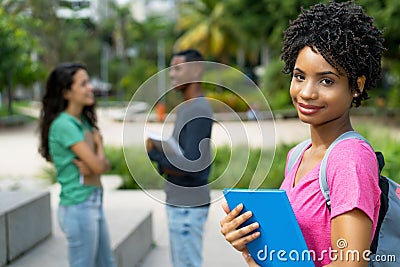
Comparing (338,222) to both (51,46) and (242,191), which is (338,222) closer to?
(242,191)

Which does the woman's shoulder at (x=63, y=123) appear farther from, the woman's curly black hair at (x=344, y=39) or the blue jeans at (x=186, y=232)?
the woman's curly black hair at (x=344, y=39)

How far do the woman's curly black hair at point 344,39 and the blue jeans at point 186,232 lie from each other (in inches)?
66.1

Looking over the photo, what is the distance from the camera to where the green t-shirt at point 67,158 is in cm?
334

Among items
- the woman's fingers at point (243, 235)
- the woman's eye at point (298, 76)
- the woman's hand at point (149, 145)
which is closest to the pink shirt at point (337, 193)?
the woman's fingers at point (243, 235)

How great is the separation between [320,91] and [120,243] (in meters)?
3.20

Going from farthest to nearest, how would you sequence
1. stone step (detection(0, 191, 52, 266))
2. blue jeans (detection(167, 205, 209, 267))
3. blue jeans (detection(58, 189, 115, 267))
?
stone step (detection(0, 191, 52, 266)) → blue jeans (detection(58, 189, 115, 267)) → blue jeans (detection(167, 205, 209, 267))

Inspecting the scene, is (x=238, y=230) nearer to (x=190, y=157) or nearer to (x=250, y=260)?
(x=250, y=260)

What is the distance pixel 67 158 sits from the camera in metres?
3.38

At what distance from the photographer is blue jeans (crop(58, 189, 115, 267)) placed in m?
3.32

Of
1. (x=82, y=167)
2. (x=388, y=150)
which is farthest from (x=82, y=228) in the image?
(x=388, y=150)

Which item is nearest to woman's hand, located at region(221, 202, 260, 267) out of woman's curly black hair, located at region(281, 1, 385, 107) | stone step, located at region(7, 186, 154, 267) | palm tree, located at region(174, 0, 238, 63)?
woman's curly black hair, located at region(281, 1, 385, 107)

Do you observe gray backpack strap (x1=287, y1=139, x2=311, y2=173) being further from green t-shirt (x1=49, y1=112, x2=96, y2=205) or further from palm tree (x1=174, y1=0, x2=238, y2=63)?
palm tree (x1=174, y1=0, x2=238, y2=63)
